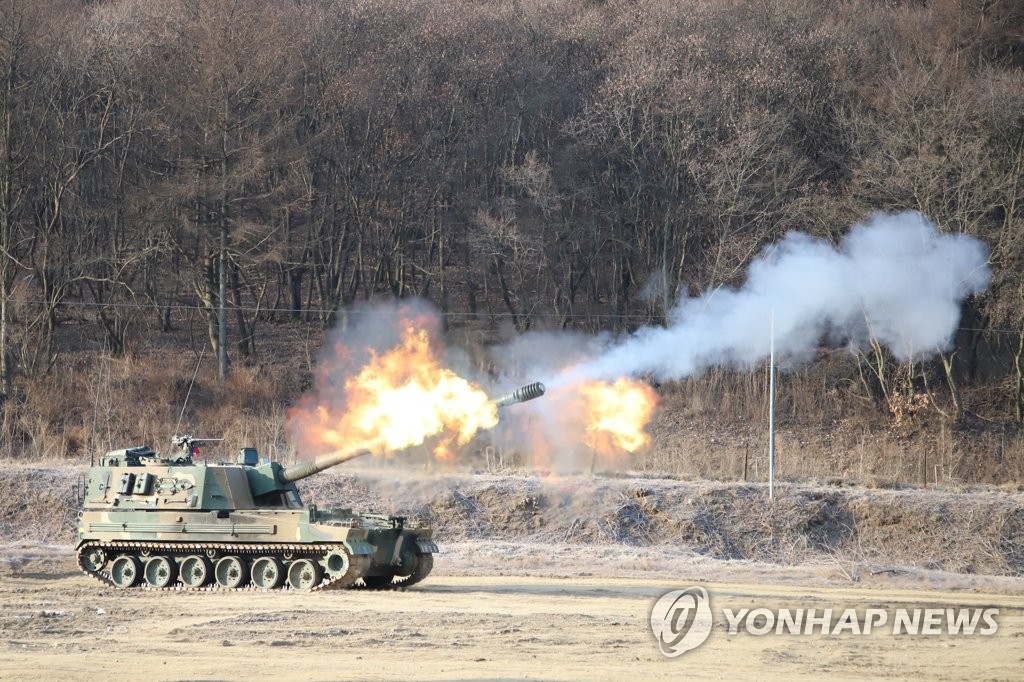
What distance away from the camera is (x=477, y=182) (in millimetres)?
56375

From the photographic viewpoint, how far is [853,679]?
54.0 feet

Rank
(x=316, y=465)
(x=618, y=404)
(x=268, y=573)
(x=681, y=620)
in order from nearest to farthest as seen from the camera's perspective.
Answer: (x=681, y=620) → (x=268, y=573) → (x=316, y=465) → (x=618, y=404)

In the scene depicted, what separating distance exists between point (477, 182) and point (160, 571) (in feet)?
107

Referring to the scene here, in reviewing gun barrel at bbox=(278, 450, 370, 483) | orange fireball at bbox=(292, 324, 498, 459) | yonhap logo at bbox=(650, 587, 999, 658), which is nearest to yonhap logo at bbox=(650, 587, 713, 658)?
yonhap logo at bbox=(650, 587, 999, 658)

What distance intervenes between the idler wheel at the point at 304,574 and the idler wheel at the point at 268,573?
0.18 m

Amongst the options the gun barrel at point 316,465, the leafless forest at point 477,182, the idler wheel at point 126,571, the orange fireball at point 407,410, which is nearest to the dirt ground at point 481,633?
the idler wheel at point 126,571

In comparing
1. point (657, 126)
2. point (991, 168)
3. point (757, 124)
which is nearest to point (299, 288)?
point (657, 126)

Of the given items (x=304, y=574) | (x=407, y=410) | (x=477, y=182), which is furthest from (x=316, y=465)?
(x=477, y=182)

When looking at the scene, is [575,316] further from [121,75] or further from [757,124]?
[121,75]

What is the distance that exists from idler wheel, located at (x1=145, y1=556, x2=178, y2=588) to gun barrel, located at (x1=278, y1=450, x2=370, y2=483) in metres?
2.57

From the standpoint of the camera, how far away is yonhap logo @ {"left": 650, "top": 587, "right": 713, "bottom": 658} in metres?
19.1

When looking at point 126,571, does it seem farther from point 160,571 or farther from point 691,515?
point 691,515

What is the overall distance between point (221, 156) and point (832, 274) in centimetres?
2387

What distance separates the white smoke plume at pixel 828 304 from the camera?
29.9m
